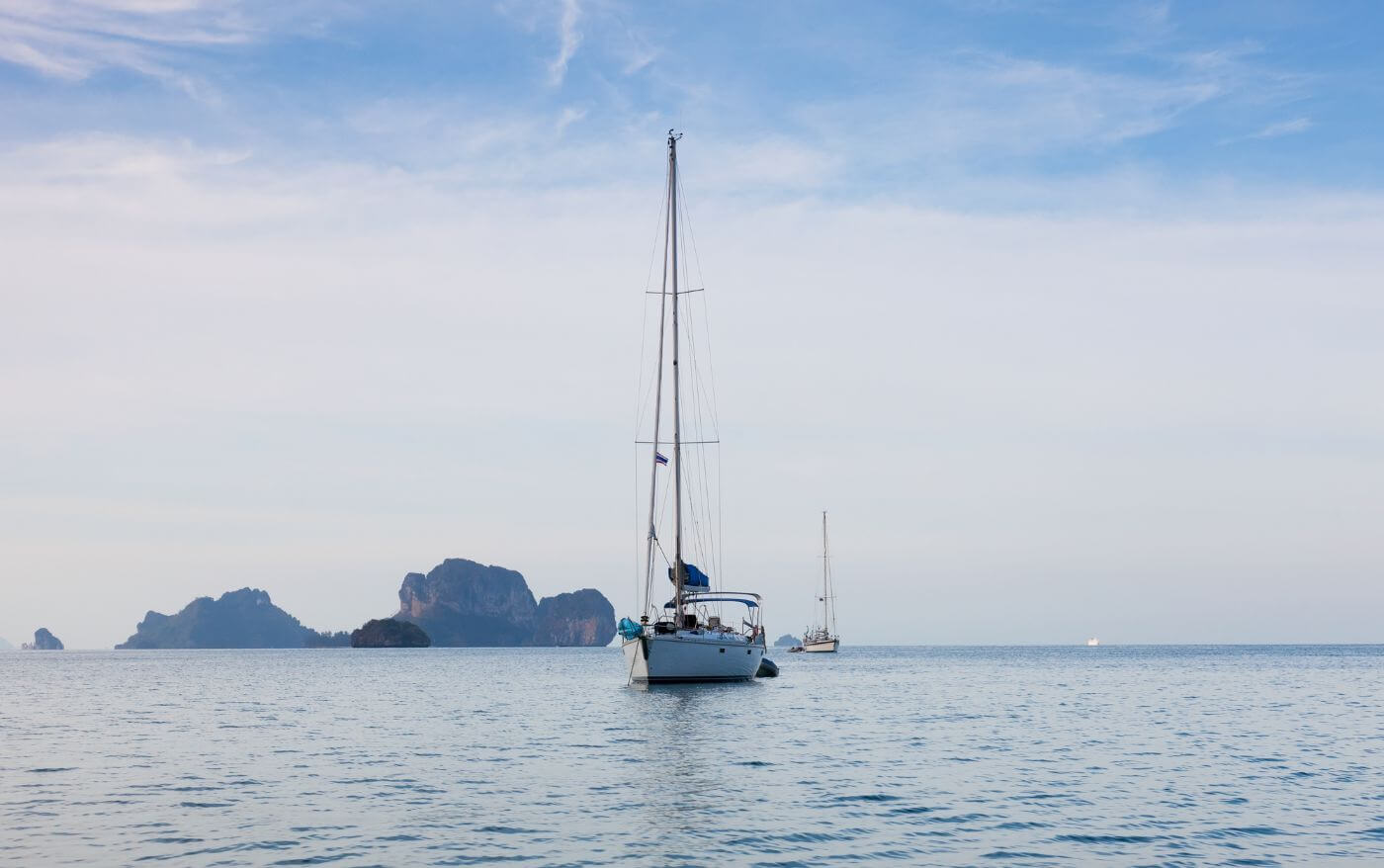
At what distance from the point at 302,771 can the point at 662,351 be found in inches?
1478

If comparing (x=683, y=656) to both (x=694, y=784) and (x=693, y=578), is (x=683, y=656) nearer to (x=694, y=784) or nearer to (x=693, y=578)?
(x=693, y=578)

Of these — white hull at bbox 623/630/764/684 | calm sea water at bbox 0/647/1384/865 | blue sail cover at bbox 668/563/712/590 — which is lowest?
calm sea water at bbox 0/647/1384/865

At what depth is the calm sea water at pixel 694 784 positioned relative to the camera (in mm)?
22688

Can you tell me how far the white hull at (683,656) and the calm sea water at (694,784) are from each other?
5.98ft

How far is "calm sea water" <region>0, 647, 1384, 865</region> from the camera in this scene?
74.4ft

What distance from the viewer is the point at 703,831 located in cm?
2411

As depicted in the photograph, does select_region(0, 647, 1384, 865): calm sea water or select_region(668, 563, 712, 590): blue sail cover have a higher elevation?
select_region(668, 563, 712, 590): blue sail cover

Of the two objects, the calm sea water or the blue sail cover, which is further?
the blue sail cover

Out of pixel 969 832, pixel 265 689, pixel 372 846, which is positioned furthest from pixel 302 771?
pixel 265 689

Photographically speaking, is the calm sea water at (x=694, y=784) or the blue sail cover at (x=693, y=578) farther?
the blue sail cover at (x=693, y=578)

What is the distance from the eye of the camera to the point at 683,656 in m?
61.4

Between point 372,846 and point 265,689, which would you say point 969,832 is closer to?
point 372,846

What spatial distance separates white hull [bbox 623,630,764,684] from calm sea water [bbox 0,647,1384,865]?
182 centimetres

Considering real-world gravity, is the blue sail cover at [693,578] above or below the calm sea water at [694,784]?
above
